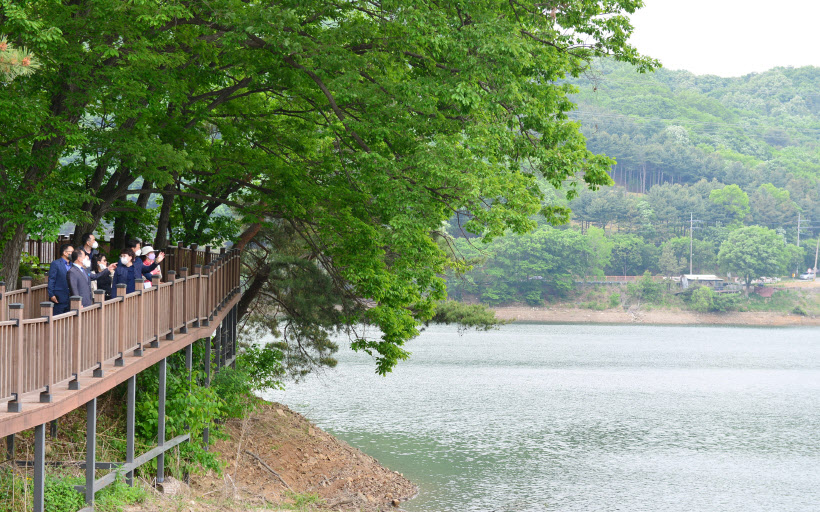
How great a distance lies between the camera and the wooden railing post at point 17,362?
6.73 metres

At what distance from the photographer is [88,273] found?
1011 centimetres

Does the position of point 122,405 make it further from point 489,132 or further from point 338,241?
point 489,132

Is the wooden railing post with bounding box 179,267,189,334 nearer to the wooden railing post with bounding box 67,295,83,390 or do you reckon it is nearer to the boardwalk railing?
the boardwalk railing

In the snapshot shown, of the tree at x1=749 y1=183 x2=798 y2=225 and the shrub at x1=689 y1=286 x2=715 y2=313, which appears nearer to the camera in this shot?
the shrub at x1=689 y1=286 x2=715 y2=313

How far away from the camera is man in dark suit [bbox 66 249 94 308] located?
8.97m

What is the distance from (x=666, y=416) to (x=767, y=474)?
8.86 metres

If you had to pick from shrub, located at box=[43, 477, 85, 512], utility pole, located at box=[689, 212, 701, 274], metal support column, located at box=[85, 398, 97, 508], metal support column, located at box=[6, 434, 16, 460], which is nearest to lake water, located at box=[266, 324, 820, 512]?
metal support column, located at box=[6, 434, 16, 460]

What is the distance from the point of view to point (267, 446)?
19.0 meters

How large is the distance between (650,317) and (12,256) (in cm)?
8640

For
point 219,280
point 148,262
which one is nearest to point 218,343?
point 219,280

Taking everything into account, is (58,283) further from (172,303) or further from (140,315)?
(172,303)

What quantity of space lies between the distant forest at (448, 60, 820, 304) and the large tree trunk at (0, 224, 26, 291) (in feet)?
190

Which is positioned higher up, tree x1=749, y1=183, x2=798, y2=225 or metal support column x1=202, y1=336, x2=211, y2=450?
tree x1=749, y1=183, x2=798, y2=225

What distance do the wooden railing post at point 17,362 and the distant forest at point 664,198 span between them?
6413cm
